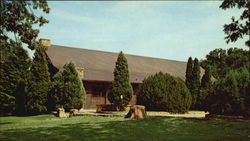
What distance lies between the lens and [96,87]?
31234 mm

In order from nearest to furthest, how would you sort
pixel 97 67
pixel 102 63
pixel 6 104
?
pixel 6 104 < pixel 97 67 < pixel 102 63

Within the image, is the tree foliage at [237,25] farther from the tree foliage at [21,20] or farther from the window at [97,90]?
the window at [97,90]

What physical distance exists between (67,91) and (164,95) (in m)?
8.39

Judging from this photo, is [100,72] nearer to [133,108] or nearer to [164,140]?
[133,108]

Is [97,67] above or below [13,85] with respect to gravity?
above

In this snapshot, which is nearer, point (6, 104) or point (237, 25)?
point (237, 25)

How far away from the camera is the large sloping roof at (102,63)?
31584mm

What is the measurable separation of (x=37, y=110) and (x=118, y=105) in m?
8.07

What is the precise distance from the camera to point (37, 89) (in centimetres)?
2217

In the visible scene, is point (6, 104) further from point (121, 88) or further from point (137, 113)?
point (137, 113)

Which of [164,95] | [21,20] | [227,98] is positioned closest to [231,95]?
[227,98]

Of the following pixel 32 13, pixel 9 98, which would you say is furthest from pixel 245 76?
pixel 9 98

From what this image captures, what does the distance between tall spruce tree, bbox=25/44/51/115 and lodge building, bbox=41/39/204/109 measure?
3245mm

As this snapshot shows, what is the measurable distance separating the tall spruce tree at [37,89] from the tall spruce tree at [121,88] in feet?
21.8
